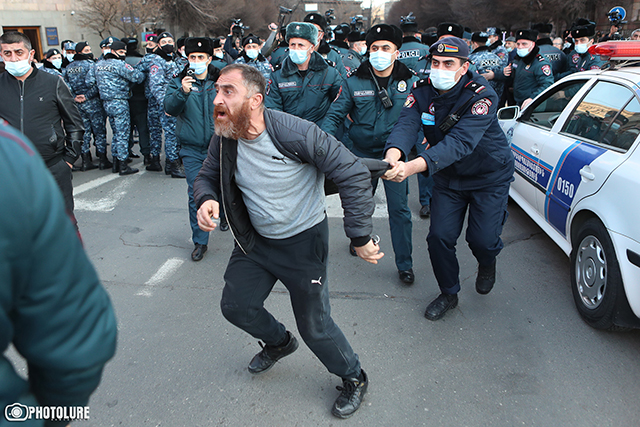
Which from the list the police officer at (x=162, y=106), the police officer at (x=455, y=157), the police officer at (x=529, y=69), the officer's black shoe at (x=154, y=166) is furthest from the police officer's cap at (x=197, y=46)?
the police officer at (x=529, y=69)

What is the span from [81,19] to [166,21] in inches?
285

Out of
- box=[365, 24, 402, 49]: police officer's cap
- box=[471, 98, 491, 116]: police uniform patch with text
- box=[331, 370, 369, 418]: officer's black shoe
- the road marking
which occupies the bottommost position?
the road marking

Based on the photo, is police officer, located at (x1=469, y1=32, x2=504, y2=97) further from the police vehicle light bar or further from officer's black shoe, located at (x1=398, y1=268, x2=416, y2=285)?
officer's black shoe, located at (x1=398, y1=268, x2=416, y2=285)

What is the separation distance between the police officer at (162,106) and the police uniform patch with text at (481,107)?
17.5 feet

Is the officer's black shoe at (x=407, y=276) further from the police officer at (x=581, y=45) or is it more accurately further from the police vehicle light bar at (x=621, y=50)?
the police officer at (x=581, y=45)

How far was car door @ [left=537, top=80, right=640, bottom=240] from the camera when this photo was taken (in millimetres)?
3365

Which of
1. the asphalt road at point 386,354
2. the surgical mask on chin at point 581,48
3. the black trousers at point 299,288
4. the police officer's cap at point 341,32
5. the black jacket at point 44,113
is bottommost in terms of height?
the asphalt road at point 386,354

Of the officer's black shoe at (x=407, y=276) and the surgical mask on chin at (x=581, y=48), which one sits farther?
the surgical mask on chin at (x=581, y=48)

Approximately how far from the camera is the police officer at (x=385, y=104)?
404 cm

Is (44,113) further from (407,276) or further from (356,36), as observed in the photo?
(356,36)

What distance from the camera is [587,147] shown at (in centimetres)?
367

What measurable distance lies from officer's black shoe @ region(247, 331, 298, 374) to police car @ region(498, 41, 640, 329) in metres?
2.08

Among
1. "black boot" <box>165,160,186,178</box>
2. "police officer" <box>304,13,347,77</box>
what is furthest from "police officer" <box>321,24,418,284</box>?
"black boot" <box>165,160,186,178</box>

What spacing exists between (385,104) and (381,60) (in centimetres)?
38
